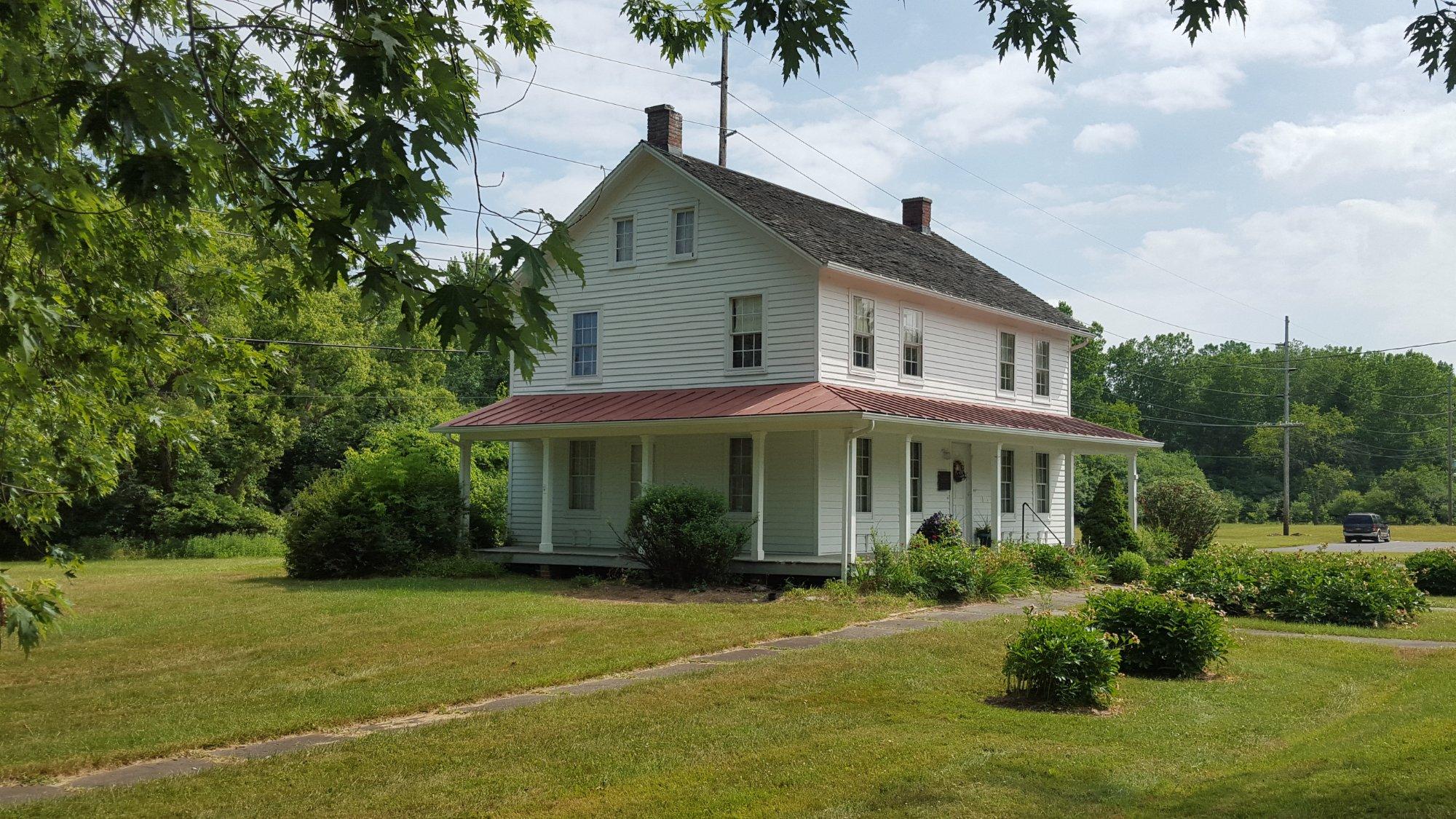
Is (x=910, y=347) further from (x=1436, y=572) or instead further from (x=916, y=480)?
(x=1436, y=572)

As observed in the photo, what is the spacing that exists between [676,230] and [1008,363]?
367 inches

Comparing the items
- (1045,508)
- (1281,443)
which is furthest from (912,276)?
(1281,443)

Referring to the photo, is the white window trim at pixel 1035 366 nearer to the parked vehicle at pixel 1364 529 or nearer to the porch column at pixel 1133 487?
the porch column at pixel 1133 487

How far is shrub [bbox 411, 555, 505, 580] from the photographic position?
74.3ft

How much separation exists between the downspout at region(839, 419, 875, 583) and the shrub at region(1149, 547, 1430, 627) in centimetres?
510

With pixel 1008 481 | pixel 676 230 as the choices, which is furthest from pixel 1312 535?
pixel 676 230

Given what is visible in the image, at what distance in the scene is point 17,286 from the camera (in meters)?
7.11

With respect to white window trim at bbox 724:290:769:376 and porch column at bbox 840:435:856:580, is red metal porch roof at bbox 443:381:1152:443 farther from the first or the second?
porch column at bbox 840:435:856:580

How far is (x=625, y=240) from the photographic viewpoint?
24.9 meters

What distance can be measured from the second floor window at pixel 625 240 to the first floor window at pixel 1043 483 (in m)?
12.0

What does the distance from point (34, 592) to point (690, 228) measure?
728 inches

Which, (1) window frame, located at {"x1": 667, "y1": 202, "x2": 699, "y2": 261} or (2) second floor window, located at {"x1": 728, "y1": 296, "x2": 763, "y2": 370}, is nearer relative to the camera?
(2) second floor window, located at {"x1": 728, "y1": 296, "x2": 763, "y2": 370}

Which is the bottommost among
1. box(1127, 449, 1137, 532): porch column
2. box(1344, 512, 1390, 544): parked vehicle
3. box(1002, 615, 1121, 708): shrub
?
box(1344, 512, 1390, 544): parked vehicle

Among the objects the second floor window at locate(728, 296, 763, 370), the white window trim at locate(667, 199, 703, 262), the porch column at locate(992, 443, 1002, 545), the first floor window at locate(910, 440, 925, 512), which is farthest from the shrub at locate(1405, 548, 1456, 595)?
the white window trim at locate(667, 199, 703, 262)
